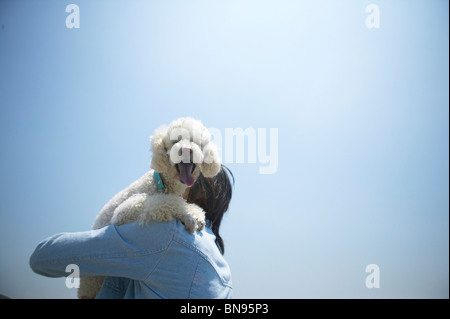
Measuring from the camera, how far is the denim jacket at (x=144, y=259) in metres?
1.36

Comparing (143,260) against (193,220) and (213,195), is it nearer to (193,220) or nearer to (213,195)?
(193,220)

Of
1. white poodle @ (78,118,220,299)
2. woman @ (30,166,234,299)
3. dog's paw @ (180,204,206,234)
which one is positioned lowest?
woman @ (30,166,234,299)

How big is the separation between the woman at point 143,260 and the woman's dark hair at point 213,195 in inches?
23.2

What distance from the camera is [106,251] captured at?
A: 4.55ft

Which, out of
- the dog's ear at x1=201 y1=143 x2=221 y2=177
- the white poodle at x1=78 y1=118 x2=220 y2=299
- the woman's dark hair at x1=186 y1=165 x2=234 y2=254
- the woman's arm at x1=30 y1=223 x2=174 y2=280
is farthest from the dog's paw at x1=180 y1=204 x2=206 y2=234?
the woman's dark hair at x1=186 y1=165 x2=234 y2=254

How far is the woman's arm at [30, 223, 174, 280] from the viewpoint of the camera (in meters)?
1.35

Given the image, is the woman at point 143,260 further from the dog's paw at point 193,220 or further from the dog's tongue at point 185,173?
the dog's tongue at point 185,173

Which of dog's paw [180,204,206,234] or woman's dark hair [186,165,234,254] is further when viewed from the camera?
woman's dark hair [186,165,234,254]

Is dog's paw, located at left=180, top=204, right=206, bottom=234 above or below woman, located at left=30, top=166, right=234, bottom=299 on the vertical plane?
above

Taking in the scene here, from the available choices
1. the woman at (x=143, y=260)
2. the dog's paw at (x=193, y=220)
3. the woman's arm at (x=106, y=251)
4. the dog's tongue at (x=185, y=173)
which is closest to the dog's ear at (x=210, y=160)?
the dog's tongue at (x=185, y=173)

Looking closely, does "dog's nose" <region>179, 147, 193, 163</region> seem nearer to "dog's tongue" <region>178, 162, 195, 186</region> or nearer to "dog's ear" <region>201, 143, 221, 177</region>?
"dog's tongue" <region>178, 162, 195, 186</region>

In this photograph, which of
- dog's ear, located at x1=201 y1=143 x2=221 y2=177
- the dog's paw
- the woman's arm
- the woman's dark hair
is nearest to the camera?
the woman's arm

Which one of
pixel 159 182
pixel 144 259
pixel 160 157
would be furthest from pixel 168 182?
pixel 144 259
